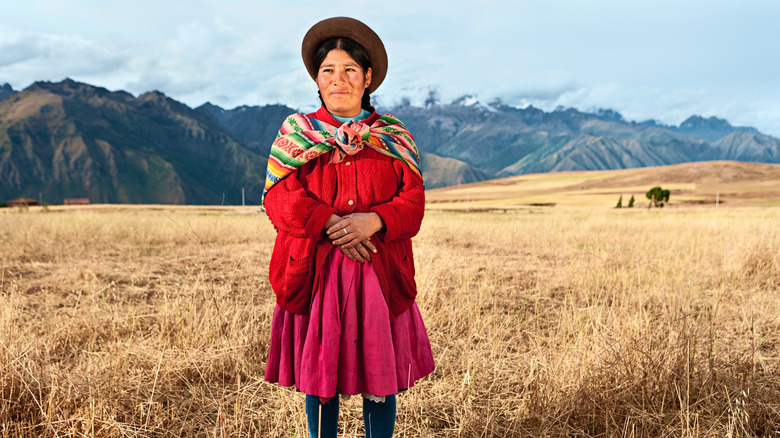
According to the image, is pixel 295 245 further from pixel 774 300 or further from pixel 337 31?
pixel 774 300

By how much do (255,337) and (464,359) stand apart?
5.90ft

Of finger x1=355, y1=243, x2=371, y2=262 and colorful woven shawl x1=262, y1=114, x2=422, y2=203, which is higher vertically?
colorful woven shawl x1=262, y1=114, x2=422, y2=203

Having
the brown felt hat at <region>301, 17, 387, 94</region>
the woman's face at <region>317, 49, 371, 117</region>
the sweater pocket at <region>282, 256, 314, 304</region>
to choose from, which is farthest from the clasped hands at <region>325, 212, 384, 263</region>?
the brown felt hat at <region>301, 17, 387, 94</region>

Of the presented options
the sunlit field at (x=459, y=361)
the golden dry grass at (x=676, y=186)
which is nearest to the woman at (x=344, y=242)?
the sunlit field at (x=459, y=361)

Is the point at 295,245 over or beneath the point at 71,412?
over

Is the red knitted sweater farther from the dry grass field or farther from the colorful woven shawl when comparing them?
the dry grass field

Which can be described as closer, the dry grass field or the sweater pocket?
the sweater pocket

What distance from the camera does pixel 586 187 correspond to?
383 ft

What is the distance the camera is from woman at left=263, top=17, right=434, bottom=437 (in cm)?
188

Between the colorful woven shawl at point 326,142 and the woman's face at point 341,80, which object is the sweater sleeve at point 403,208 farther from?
the woman's face at point 341,80

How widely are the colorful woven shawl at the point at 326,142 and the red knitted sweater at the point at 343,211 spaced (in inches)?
1.8

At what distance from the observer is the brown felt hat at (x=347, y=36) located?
204cm

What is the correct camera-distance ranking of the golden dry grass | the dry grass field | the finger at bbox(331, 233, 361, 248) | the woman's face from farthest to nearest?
the golden dry grass
the dry grass field
the woman's face
the finger at bbox(331, 233, 361, 248)

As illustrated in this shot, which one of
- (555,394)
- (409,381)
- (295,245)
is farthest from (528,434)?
(295,245)
